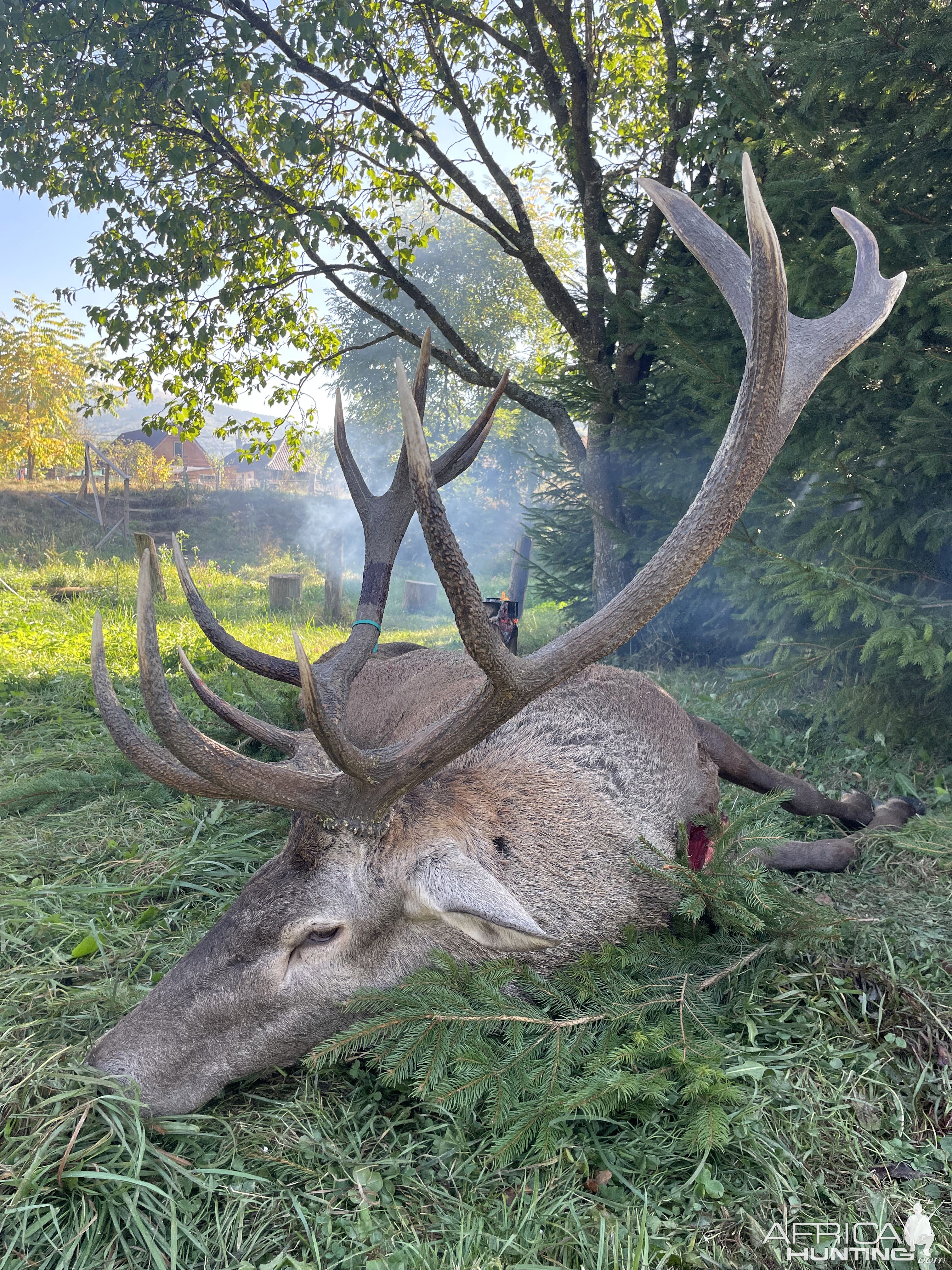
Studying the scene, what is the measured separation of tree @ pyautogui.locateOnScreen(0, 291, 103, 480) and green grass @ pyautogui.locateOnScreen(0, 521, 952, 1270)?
1807cm

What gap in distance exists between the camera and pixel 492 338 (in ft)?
110

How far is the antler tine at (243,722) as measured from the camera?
234cm

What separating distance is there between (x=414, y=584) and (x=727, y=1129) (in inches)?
567

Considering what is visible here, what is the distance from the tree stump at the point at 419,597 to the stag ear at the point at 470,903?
13.7 meters

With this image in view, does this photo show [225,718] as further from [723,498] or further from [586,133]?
[586,133]

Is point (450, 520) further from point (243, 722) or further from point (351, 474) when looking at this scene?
point (243, 722)

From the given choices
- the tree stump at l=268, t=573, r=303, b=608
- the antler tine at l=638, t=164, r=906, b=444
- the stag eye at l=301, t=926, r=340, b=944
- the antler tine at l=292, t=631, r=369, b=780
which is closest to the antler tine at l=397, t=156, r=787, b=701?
the antler tine at l=638, t=164, r=906, b=444

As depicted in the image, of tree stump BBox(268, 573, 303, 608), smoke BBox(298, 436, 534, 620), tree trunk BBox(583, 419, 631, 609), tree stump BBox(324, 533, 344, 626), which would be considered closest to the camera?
tree trunk BBox(583, 419, 631, 609)

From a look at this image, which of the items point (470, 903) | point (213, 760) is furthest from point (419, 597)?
point (470, 903)

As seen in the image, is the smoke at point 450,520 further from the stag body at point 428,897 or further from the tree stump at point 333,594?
the stag body at point 428,897

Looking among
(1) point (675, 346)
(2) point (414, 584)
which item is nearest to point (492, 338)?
(2) point (414, 584)

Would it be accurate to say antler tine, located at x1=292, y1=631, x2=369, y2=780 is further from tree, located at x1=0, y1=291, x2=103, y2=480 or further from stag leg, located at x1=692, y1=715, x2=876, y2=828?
tree, located at x1=0, y1=291, x2=103, y2=480

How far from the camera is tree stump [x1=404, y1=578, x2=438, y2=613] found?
15922 millimetres

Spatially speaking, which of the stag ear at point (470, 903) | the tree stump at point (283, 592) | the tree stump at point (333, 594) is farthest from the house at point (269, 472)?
the stag ear at point (470, 903)
